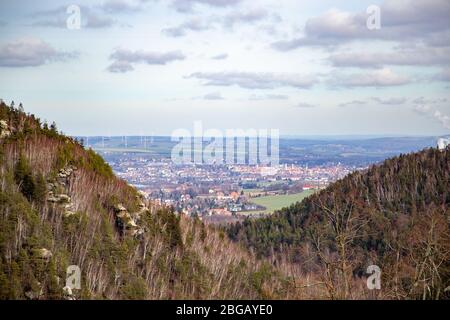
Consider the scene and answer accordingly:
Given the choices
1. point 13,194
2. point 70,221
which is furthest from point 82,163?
point 13,194

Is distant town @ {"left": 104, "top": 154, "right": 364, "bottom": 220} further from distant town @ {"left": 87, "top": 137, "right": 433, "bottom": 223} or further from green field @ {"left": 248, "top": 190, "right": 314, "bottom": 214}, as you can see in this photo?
green field @ {"left": 248, "top": 190, "right": 314, "bottom": 214}

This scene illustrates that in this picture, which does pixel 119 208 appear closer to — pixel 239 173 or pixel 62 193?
pixel 62 193

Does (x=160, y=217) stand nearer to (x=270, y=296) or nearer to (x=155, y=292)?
(x=155, y=292)

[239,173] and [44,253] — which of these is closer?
[44,253]

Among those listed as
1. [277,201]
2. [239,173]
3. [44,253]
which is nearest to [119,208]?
[44,253]

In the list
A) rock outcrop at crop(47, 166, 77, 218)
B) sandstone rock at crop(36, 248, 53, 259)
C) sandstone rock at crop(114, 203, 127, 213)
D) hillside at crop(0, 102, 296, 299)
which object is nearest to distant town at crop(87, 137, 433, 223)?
hillside at crop(0, 102, 296, 299)

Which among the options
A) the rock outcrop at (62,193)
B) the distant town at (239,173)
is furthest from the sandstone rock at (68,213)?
the distant town at (239,173)

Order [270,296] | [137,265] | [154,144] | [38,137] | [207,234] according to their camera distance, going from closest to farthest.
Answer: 1. [270,296]
2. [137,265]
3. [38,137]
4. [207,234]
5. [154,144]
